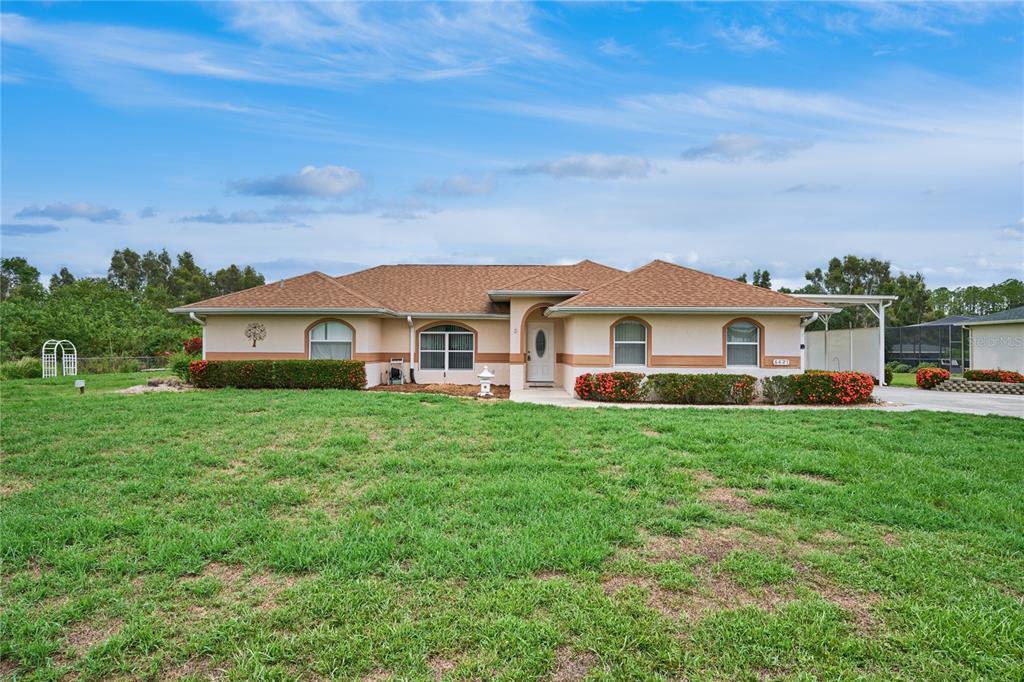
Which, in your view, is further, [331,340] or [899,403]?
[331,340]

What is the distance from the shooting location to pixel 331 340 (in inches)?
735

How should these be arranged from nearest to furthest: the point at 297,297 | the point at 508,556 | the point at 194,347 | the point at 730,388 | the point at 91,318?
the point at 508,556 < the point at 730,388 < the point at 297,297 < the point at 194,347 < the point at 91,318

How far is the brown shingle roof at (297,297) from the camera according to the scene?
18281 mm

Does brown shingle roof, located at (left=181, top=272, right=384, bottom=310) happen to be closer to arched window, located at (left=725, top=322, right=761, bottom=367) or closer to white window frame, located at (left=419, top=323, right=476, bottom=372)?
white window frame, located at (left=419, top=323, right=476, bottom=372)

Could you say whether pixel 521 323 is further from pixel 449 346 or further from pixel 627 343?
pixel 627 343

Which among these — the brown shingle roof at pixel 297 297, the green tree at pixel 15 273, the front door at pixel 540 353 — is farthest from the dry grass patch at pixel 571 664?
the green tree at pixel 15 273

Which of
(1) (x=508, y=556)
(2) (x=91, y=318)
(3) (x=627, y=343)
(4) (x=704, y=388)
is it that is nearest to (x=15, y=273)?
(2) (x=91, y=318)

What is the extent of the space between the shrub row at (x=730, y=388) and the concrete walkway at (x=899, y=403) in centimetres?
34

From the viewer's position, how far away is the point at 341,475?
6.81m

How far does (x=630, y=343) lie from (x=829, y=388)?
5.57 m

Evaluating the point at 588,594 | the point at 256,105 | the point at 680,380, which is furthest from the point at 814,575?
the point at 256,105

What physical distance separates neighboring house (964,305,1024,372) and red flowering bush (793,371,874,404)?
1201 cm

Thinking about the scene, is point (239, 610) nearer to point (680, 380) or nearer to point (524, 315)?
point (680, 380)

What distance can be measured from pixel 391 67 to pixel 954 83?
13056 millimetres
